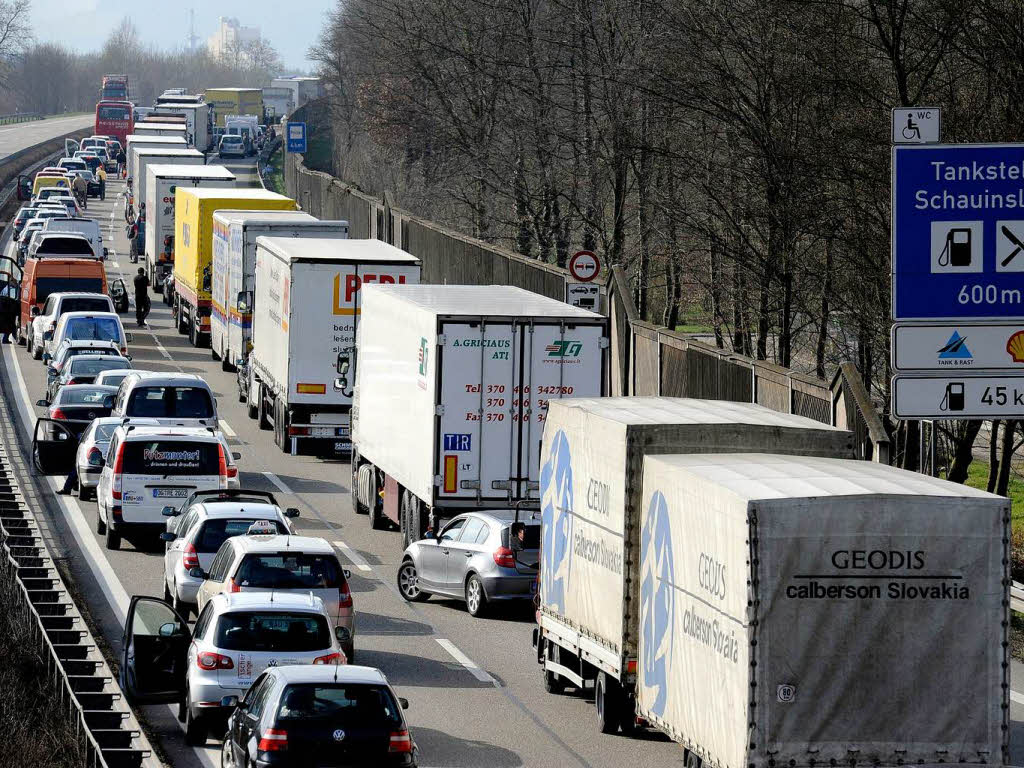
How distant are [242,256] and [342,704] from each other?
27.6 meters

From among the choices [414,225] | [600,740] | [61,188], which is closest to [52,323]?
[414,225]

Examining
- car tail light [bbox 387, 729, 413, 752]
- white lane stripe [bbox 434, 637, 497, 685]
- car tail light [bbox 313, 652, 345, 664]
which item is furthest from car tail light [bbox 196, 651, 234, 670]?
white lane stripe [bbox 434, 637, 497, 685]

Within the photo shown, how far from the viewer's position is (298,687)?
517 inches

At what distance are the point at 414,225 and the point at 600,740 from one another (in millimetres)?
32634

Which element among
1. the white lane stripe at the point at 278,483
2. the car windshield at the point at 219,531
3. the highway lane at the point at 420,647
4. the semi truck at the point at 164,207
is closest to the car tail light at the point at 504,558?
the highway lane at the point at 420,647

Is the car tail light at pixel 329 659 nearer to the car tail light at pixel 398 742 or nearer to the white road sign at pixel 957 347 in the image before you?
the car tail light at pixel 398 742

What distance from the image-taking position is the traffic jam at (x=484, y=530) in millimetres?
12352

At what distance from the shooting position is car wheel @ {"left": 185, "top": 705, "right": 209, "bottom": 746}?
15664mm


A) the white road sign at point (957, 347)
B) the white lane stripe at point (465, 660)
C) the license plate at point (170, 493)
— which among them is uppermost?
the white road sign at point (957, 347)

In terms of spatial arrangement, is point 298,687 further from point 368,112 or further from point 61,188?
point 61,188

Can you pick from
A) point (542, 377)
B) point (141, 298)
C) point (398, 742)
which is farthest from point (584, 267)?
point (141, 298)

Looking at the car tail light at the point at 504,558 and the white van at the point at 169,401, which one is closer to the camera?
the car tail light at the point at 504,558

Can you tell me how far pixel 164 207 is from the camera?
5975 cm

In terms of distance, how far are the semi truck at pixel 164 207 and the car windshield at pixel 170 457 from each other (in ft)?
115
